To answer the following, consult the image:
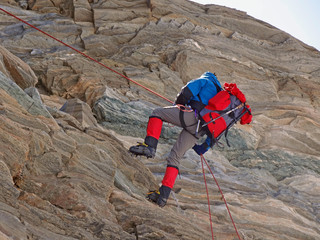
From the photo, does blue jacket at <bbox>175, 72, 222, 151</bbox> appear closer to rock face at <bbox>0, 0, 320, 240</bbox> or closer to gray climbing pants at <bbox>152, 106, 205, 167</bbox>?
gray climbing pants at <bbox>152, 106, 205, 167</bbox>

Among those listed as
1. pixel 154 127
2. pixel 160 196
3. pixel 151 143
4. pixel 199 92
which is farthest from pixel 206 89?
pixel 160 196

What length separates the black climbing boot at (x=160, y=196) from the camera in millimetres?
9262

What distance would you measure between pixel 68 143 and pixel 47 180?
4.76 feet

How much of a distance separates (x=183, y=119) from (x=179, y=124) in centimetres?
21

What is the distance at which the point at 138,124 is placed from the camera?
18.1m

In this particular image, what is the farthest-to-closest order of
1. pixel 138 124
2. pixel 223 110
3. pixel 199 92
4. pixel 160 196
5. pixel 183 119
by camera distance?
1. pixel 138 124
2. pixel 160 196
3. pixel 199 92
4. pixel 183 119
5. pixel 223 110

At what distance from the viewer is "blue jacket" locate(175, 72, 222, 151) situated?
29.0 ft

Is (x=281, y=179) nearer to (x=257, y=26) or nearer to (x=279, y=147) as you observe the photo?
(x=279, y=147)

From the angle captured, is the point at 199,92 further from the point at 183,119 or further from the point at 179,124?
the point at 179,124

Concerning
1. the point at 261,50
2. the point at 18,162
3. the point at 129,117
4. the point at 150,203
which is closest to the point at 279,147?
the point at 129,117

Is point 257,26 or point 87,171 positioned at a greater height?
point 257,26

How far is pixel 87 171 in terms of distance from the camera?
8.52 metres

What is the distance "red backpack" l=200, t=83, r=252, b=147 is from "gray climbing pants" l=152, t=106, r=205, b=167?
0.34 m

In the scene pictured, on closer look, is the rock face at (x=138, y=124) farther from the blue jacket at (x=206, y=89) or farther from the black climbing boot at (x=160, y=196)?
the blue jacket at (x=206, y=89)
